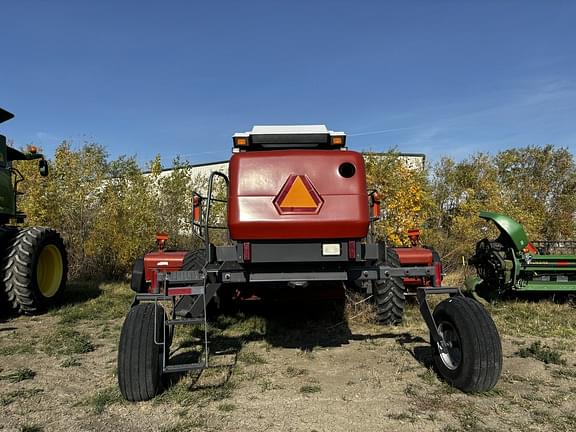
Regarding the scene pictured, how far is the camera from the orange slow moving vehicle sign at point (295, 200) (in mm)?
4004

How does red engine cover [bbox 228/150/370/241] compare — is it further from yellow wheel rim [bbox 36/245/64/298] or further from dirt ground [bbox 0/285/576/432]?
yellow wheel rim [bbox 36/245/64/298]

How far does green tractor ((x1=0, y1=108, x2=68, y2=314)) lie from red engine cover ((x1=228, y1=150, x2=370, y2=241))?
16.0ft

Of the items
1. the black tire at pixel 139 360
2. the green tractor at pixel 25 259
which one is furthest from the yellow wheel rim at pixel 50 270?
the black tire at pixel 139 360

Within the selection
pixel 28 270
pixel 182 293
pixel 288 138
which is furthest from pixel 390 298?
pixel 28 270

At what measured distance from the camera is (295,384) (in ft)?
14.4

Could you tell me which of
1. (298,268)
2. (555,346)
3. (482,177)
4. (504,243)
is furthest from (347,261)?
(482,177)

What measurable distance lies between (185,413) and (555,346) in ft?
14.1

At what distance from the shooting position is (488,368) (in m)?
3.88

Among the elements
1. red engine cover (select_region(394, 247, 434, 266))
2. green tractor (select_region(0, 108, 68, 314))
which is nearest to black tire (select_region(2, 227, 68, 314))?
green tractor (select_region(0, 108, 68, 314))

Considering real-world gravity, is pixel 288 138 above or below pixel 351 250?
above

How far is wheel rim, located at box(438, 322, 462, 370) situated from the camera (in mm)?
4273

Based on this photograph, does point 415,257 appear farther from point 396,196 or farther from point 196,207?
point 396,196

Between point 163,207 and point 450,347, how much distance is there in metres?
10.5

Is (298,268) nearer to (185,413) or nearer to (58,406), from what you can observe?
(185,413)
